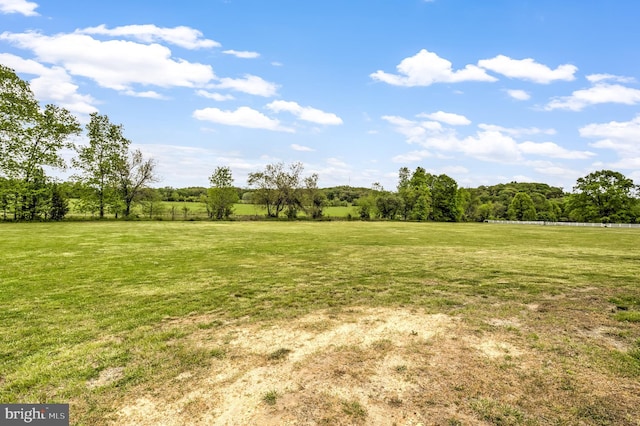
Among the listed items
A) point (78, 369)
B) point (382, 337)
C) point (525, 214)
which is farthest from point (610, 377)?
point (525, 214)

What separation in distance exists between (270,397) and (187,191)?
253 feet

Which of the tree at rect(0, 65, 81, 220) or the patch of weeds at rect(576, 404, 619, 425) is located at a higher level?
the tree at rect(0, 65, 81, 220)

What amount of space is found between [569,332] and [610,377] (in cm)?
156

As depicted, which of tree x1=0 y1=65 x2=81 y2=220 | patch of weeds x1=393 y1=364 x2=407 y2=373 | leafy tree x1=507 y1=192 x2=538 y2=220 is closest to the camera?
patch of weeds x1=393 y1=364 x2=407 y2=373

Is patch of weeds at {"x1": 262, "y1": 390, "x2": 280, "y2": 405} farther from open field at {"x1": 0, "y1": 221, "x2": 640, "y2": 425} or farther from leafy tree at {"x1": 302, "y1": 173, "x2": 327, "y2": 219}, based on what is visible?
leafy tree at {"x1": 302, "y1": 173, "x2": 327, "y2": 219}

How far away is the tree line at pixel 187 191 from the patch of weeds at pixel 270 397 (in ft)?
144

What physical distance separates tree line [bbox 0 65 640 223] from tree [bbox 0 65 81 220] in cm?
8

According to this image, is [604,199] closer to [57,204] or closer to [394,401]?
[394,401]

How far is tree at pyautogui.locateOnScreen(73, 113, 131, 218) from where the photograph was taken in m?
40.9

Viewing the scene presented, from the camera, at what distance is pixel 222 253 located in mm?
14422

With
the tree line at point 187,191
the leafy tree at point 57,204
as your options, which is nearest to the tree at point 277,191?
the tree line at point 187,191

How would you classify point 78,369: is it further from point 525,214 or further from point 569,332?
point 525,214

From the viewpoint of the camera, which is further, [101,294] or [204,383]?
[101,294]

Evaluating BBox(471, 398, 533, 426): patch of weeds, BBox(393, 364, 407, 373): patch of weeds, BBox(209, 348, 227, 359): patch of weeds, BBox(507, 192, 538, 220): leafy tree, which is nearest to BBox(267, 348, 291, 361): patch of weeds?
BBox(209, 348, 227, 359): patch of weeds
